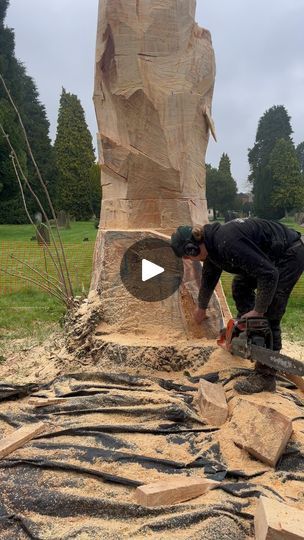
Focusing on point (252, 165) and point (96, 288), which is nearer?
point (96, 288)

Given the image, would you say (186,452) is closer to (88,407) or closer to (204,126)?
(88,407)

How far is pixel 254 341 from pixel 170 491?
44.3 inches

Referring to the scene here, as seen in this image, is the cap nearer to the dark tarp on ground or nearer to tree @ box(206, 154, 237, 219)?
the dark tarp on ground

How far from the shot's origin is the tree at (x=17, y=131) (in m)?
15.7

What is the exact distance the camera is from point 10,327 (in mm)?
6035

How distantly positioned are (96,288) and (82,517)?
210 cm

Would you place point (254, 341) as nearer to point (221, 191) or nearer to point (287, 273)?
point (287, 273)

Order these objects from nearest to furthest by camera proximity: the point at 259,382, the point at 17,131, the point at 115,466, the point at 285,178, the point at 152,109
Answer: the point at 115,466
the point at 259,382
the point at 152,109
the point at 17,131
the point at 285,178

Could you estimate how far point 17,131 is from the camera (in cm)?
1566

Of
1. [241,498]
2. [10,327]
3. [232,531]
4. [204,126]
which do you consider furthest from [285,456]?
[10,327]

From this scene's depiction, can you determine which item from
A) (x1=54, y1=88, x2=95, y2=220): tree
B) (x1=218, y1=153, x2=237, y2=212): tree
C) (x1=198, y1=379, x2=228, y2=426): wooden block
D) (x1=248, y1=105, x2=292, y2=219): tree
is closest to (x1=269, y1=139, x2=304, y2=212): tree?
(x1=248, y1=105, x2=292, y2=219): tree

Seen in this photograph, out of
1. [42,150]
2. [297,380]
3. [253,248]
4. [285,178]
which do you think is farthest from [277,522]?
[285,178]
